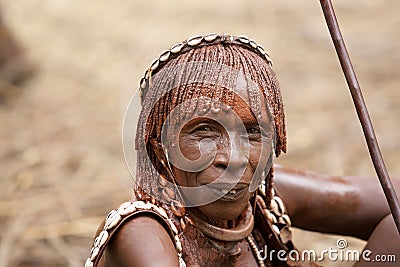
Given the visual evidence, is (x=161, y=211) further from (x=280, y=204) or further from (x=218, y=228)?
(x=280, y=204)

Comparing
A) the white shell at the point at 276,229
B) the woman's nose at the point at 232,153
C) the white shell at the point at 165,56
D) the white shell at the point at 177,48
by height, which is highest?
the white shell at the point at 177,48

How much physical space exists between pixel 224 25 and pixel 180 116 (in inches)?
130

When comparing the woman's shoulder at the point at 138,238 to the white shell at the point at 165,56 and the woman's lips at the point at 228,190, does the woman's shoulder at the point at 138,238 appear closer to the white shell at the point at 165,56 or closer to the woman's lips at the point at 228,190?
the woman's lips at the point at 228,190

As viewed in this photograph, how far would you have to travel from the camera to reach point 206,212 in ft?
5.06

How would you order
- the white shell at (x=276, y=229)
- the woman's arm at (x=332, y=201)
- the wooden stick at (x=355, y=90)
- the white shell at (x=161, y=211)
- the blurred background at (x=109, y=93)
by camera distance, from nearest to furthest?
1. the wooden stick at (x=355, y=90)
2. the white shell at (x=161, y=211)
3. the white shell at (x=276, y=229)
4. the woman's arm at (x=332, y=201)
5. the blurred background at (x=109, y=93)

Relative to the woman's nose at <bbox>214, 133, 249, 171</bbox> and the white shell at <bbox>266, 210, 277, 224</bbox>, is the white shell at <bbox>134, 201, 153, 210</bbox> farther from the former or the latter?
the white shell at <bbox>266, 210, 277, 224</bbox>

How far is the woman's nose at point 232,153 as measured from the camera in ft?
4.79

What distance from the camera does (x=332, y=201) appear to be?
1877 mm

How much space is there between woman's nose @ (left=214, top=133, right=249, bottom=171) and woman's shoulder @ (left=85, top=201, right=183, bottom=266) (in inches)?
5.8

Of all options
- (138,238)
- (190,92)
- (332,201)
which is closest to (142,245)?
(138,238)

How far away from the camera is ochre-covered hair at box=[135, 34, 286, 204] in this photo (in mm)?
1480

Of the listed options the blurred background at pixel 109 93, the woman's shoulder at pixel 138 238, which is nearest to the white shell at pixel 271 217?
the woman's shoulder at pixel 138 238

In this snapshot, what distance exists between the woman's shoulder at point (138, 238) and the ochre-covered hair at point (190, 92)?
44mm

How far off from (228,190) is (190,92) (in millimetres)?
162
